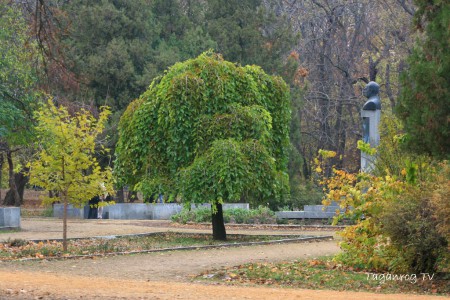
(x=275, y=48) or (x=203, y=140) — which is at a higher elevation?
(x=275, y=48)

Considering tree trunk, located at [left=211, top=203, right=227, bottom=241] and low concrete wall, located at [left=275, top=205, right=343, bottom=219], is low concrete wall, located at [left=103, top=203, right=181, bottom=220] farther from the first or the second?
tree trunk, located at [left=211, top=203, right=227, bottom=241]

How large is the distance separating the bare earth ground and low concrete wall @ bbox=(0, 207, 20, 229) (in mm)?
2794

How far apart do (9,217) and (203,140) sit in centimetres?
972

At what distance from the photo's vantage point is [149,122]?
25.3 meters

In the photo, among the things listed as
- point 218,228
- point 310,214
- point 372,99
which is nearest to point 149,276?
point 218,228

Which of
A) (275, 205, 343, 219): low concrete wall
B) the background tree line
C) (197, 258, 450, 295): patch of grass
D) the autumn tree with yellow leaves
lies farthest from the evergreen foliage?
the background tree line

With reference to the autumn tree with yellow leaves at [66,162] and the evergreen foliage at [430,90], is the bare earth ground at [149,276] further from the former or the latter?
the evergreen foliage at [430,90]

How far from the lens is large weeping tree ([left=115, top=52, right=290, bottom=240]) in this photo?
942 inches

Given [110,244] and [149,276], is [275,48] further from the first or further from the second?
[149,276]

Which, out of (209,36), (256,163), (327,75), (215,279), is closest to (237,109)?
(256,163)

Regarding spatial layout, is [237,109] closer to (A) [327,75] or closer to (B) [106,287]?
(B) [106,287]

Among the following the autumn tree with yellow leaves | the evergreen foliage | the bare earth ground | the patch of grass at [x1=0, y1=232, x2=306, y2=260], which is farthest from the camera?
the autumn tree with yellow leaves

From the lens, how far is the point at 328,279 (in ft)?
52.4

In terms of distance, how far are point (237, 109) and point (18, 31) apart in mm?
14051
